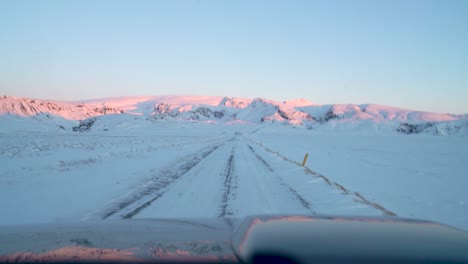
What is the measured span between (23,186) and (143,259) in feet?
31.9

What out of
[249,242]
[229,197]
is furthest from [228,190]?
[249,242]

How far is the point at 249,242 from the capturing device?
2.23m

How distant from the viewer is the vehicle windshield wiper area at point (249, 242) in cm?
198

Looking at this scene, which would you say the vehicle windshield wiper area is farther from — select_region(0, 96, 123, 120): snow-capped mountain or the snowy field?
select_region(0, 96, 123, 120): snow-capped mountain

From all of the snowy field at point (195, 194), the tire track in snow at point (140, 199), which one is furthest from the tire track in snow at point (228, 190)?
the tire track in snow at point (140, 199)

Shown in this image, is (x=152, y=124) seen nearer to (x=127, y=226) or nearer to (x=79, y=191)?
(x=79, y=191)

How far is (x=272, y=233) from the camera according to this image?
2420 mm

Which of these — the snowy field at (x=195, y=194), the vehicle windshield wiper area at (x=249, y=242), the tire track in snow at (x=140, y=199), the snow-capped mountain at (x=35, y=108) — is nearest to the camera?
the vehicle windshield wiper area at (x=249, y=242)

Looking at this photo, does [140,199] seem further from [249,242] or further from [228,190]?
[249,242]

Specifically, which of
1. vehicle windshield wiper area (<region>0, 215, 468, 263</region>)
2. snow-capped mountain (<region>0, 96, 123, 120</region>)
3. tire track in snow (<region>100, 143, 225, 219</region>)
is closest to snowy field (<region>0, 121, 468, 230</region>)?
tire track in snow (<region>100, 143, 225, 219</region>)

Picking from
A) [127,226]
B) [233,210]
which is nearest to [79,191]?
[233,210]

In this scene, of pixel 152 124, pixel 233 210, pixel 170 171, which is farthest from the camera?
pixel 152 124

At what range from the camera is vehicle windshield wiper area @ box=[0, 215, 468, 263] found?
1984 millimetres

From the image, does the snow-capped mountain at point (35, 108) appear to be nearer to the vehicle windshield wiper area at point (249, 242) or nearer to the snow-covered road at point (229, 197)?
the snow-covered road at point (229, 197)
